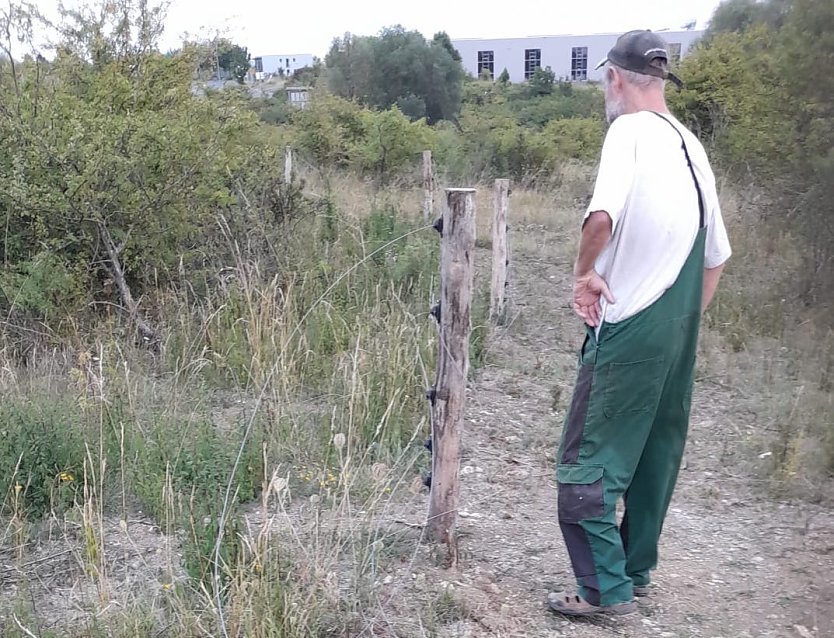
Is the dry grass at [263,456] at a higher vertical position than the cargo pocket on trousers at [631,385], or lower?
lower

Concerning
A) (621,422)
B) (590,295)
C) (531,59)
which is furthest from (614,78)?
(531,59)

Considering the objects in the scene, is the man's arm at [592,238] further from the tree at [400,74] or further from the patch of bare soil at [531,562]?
the tree at [400,74]

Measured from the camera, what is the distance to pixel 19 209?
6594 millimetres

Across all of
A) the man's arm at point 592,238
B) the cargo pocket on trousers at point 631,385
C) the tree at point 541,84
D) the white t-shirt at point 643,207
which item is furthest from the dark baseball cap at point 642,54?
the tree at point 541,84

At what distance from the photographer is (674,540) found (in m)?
4.24

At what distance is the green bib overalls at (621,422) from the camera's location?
304 cm

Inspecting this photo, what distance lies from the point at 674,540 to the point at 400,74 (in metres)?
34.5

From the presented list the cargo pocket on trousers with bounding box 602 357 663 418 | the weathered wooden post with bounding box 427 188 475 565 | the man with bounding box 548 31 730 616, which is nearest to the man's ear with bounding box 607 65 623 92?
the man with bounding box 548 31 730 616

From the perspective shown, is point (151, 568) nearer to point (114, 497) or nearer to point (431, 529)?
point (114, 497)

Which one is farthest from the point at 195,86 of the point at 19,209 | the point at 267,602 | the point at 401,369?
the point at 267,602

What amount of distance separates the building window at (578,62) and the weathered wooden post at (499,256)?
196 ft

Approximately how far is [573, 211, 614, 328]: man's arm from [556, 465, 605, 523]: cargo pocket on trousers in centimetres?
53

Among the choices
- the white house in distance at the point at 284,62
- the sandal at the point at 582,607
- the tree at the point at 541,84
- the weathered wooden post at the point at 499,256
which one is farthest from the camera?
the white house in distance at the point at 284,62

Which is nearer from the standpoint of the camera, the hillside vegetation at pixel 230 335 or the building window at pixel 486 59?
the hillside vegetation at pixel 230 335
